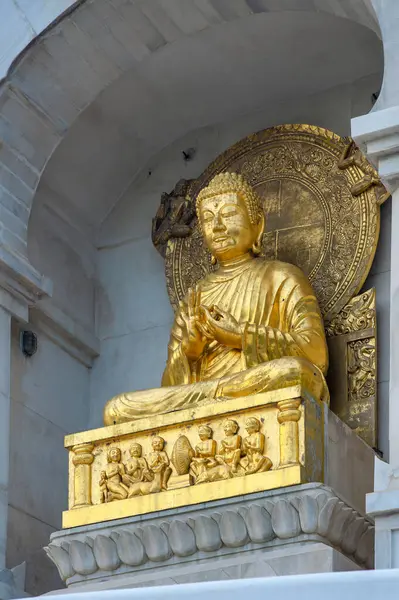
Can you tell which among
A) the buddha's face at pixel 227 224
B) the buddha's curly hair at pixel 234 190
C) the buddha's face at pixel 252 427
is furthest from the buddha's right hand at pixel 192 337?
the buddha's face at pixel 252 427

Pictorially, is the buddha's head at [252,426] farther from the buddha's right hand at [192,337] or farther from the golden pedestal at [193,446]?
the buddha's right hand at [192,337]

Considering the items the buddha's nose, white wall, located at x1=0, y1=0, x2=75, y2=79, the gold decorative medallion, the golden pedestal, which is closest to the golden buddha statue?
the buddha's nose

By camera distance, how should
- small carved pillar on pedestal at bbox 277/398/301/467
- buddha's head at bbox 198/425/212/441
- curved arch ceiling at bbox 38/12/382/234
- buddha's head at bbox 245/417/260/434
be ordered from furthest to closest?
curved arch ceiling at bbox 38/12/382/234 < buddha's head at bbox 198/425/212/441 < buddha's head at bbox 245/417/260/434 < small carved pillar on pedestal at bbox 277/398/301/467

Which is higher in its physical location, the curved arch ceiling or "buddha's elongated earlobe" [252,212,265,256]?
the curved arch ceiling

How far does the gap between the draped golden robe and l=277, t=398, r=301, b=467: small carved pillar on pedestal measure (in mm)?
149

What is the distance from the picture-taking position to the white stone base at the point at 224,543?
673 cm

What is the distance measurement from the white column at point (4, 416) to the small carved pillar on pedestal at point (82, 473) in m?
0.76

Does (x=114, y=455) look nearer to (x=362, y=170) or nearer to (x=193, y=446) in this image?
(x=193, y=446)

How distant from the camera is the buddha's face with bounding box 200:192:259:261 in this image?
27.1 ft

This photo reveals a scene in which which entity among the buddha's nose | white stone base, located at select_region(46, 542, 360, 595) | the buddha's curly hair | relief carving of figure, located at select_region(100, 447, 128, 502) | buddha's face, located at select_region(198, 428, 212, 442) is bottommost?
white stone base, located at select_region(46, 542, 360, 595)

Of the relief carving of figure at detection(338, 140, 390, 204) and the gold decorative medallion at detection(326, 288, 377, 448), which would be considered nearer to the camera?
the gold decorative medallion at detection(326, 288, 377, 448)

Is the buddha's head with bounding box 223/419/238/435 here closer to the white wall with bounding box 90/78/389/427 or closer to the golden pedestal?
the golden pedestal

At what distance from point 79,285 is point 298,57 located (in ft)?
6.02

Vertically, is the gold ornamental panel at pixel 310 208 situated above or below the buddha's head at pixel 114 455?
above
